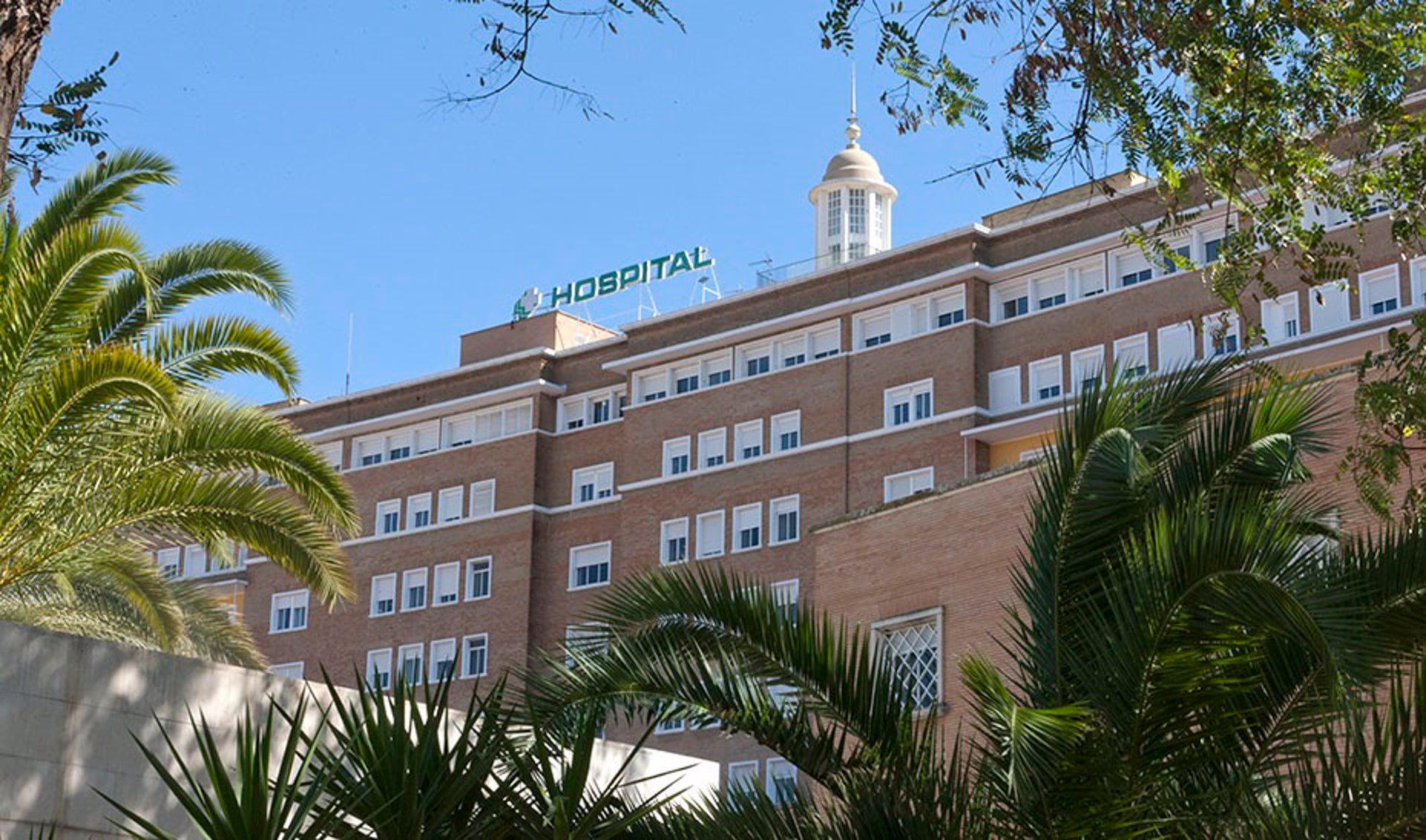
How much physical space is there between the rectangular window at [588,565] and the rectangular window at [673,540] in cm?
229

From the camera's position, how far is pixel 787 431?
182 ft

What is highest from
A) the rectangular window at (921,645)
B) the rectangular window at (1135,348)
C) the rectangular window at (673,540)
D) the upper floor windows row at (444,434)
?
the upper floor windows row at (444,434)

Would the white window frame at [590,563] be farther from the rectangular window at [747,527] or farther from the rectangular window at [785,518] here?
the rectangular window at [785,518]

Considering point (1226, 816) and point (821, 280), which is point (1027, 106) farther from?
point (821, 280)

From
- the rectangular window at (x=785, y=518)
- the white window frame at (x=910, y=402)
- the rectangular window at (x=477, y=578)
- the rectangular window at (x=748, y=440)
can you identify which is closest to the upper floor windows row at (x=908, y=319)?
the white window frame at (x=910, y=402)

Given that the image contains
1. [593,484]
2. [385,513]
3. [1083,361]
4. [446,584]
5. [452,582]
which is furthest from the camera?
[385,513]

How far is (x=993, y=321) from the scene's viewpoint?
52219 mm

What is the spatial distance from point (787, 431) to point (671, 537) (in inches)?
179

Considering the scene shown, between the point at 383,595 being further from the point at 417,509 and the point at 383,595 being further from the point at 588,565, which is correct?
the point at 588,565

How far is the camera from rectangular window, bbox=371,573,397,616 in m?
63.4

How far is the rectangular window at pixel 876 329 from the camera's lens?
178 feet

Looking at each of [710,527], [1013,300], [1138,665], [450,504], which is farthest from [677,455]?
[1138,665]

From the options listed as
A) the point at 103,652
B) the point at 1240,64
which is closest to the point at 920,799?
the point at 1240,64

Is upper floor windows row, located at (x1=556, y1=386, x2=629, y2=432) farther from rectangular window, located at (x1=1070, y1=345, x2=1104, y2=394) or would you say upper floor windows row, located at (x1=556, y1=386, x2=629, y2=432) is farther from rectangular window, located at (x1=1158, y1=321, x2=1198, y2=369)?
rectangular window, located at (x1=1158, y1=321, x2=1198, y2=369)
